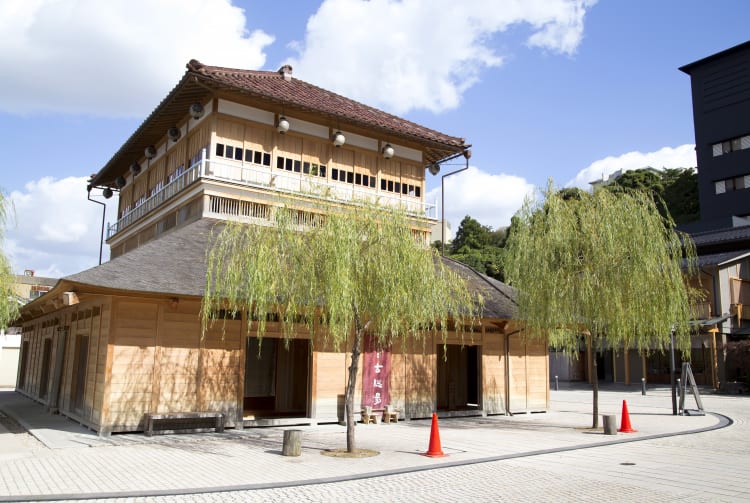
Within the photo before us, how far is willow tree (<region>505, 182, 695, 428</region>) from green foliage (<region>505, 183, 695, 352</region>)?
2cm

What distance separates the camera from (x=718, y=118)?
43.3 metres

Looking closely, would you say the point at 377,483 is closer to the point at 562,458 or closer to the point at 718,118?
the point at 562,458

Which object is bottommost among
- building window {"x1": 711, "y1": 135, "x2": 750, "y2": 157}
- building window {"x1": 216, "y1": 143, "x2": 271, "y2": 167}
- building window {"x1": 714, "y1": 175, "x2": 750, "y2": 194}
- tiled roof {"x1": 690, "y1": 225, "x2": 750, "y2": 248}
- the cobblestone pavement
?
the cobblestone pavement

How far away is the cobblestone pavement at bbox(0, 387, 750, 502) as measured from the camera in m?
7.90

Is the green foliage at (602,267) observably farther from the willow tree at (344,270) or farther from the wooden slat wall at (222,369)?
the wooden slat wall at (222,369)

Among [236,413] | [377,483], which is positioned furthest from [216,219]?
[377,483]

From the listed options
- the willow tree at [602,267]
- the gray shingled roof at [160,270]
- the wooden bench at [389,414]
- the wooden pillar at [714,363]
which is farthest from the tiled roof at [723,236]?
the gray shingled roof at [160,270]

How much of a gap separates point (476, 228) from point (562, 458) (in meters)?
45.1

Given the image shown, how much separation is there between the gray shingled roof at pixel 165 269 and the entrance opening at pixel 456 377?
11.0 ft

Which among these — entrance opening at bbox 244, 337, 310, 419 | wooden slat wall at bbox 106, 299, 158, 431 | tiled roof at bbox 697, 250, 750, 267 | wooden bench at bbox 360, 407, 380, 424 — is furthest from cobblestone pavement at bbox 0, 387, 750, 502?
tiled roof at bbox 697, 250, 750, 267

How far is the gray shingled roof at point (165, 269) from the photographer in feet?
41.1

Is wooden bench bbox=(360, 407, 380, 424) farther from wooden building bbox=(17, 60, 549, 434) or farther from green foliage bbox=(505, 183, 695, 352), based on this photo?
green foliage bbox=(505, 183, 695, 352)

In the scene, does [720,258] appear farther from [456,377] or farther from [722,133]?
[456,377]

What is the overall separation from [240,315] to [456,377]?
9.48 metres
